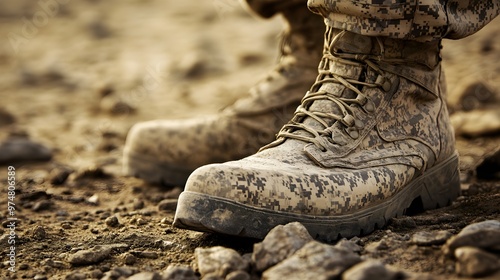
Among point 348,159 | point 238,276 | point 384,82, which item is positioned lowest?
point 238,276

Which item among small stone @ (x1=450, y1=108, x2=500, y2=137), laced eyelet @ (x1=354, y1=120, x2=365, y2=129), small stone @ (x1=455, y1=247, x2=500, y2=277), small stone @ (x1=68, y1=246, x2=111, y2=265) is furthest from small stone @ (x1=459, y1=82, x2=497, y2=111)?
small stone @ (x1=68, y1=246, x2=111, y2=265)

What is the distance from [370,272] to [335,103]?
753mm

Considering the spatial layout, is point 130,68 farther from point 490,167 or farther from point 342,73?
point 342,73

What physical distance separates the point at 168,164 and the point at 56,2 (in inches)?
252

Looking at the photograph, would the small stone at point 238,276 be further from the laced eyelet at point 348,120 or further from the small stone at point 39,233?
the small stone at point 39,233

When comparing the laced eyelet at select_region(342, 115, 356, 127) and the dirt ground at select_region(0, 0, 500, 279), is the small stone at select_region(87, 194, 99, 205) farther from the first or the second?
the laced eyelet at select_region(342, 115, 356, 127)

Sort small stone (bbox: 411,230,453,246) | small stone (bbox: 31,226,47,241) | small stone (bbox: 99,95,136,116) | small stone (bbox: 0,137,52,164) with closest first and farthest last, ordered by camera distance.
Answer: small stone (bbox: 411,230,453,246) → small stone (bbox: 31,226,47,241) → small stone (bbox: 0,137,52,164) → small stone (bbox: 99,95,136,116)

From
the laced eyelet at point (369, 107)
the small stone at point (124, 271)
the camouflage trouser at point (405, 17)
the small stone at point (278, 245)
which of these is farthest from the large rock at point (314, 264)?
the camouflage trouser at point (405, 17)

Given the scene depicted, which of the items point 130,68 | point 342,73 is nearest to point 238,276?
point 342,73

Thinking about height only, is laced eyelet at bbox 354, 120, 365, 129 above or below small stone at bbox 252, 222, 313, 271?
above

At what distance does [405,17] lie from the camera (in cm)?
205

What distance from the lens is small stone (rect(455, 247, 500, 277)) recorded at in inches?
62.8

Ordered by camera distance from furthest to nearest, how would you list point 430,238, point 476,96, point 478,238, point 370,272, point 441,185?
point 476,96 < point 441,185 < point 430,238 < point 478,238 < point 370,272

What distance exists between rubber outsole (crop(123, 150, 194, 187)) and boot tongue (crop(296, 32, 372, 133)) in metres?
0.97
